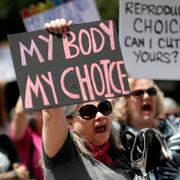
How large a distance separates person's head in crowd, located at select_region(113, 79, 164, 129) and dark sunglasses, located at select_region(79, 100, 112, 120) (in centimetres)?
134

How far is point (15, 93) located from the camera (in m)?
11.6

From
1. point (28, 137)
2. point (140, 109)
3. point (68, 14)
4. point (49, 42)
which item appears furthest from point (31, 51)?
point (28, 137)

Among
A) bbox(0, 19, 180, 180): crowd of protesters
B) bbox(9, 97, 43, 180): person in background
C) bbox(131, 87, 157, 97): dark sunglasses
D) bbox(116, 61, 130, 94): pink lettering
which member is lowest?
bbox(9, 97, 43, 180): person in background

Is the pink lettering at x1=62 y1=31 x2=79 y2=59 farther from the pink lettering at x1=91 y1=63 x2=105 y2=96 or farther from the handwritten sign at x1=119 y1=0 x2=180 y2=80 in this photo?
the handwritten sign at x1=119 y1=0 x2=180 y2=80

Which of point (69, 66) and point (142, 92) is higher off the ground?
point (69, 66)

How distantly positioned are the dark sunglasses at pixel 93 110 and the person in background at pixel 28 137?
1.58 m

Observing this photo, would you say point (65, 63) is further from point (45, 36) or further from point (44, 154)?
point (44, 154)

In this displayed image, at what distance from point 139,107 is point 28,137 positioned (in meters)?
1.14

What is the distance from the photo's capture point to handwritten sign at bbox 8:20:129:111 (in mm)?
3594

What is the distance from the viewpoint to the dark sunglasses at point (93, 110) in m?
4.06

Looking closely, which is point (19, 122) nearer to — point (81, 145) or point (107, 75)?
point (81, 145)

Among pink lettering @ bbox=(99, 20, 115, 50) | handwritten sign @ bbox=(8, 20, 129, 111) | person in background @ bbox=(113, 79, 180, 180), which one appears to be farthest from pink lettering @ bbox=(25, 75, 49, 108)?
person in background @ bbox=(113, 79, 180, 180)

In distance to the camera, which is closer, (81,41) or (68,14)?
(81,41)

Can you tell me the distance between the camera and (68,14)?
19.5 feet
